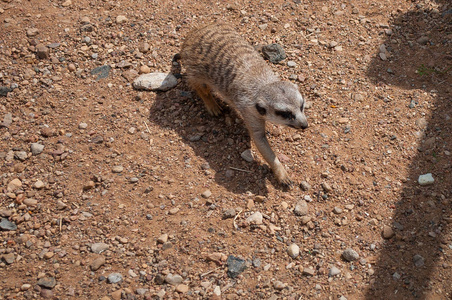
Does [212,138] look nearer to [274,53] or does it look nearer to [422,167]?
[274,53]

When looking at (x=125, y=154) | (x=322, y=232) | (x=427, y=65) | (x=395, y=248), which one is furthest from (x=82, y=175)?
(x=427, y=65)

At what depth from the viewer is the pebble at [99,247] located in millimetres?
3428

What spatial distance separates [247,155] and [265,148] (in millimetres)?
290

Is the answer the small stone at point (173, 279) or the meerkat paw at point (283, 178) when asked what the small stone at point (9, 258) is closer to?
the small stone at point (173, 279)

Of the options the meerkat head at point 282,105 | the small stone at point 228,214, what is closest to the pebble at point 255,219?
the small stone at point 228,214

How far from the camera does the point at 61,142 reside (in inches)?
163

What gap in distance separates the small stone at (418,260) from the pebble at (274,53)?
265cm

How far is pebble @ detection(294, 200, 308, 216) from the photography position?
12.2 feet

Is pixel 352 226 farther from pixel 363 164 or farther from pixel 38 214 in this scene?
pixel 38 214

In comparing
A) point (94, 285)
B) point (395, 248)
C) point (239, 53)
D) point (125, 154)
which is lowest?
point (94, 285)

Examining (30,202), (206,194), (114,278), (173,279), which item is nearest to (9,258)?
(30,202)

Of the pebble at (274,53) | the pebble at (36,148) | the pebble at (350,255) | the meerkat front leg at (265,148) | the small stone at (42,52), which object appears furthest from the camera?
the pebble at (274,53)

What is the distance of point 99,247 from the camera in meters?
3.45

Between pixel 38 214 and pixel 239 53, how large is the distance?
2.52 meters
